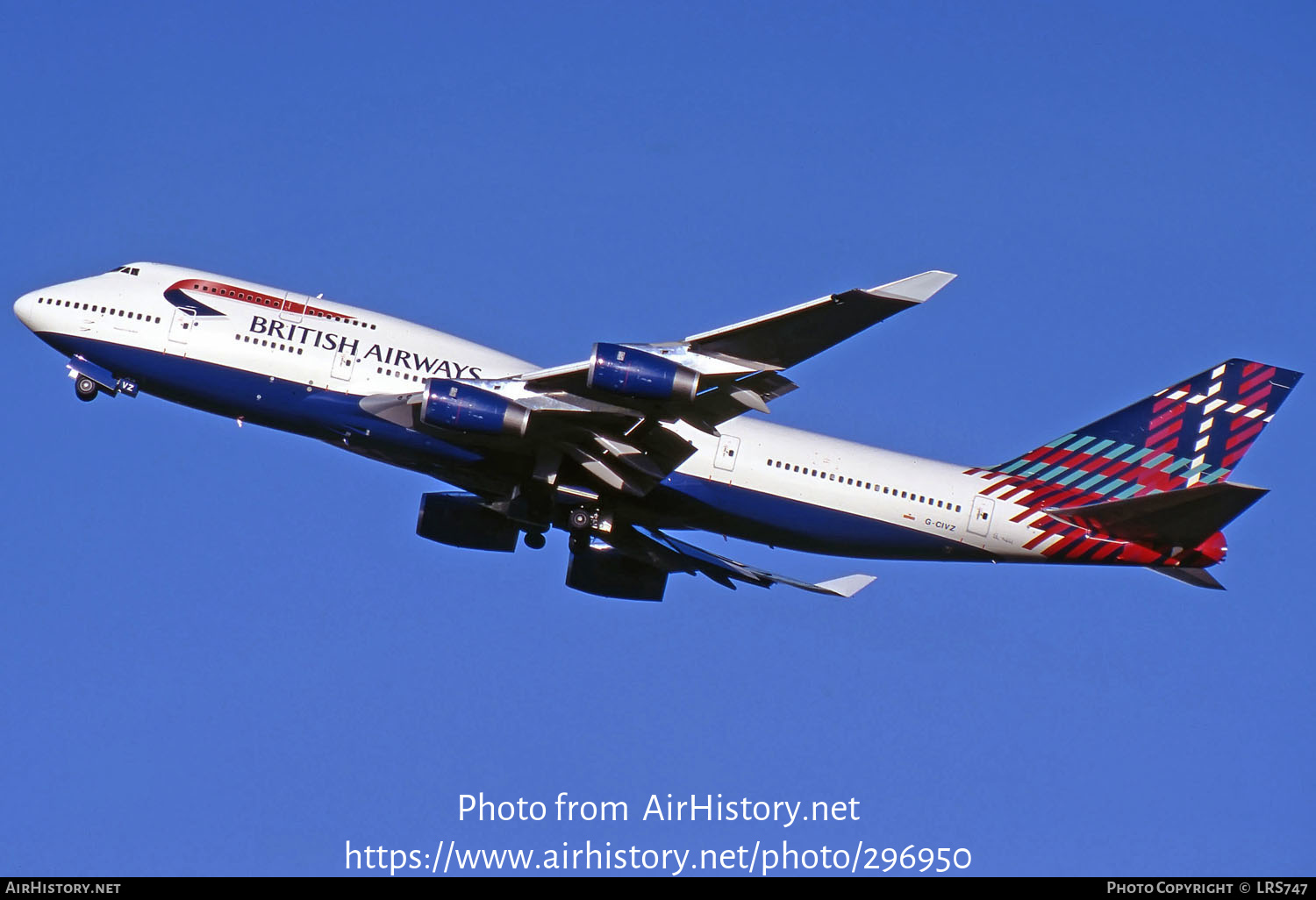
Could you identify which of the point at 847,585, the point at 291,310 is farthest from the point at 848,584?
the point at 291,310

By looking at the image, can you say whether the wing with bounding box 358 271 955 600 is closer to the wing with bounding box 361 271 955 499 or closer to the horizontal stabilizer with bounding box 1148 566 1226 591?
the wing with bounding box 361 271 955 499

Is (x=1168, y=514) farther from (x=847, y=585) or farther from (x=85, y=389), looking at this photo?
(x=85, y=389)

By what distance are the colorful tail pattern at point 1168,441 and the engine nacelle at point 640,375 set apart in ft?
33.0

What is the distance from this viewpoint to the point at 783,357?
109ft

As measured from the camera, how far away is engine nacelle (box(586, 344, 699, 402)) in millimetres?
33281

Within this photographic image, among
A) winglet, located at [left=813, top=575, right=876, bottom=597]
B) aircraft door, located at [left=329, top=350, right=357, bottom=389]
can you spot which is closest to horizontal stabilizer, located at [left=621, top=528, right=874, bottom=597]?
winglet, located at [left=813, top=575, right=876, bottom=597]

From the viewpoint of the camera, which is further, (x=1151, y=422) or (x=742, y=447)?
(x=1151, y=422)

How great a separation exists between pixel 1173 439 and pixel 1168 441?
0.53ft

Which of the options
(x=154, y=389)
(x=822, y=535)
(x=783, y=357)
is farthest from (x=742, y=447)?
(x=154, y=389)

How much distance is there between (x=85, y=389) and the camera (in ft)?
127

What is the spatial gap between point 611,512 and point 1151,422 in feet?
46.5
